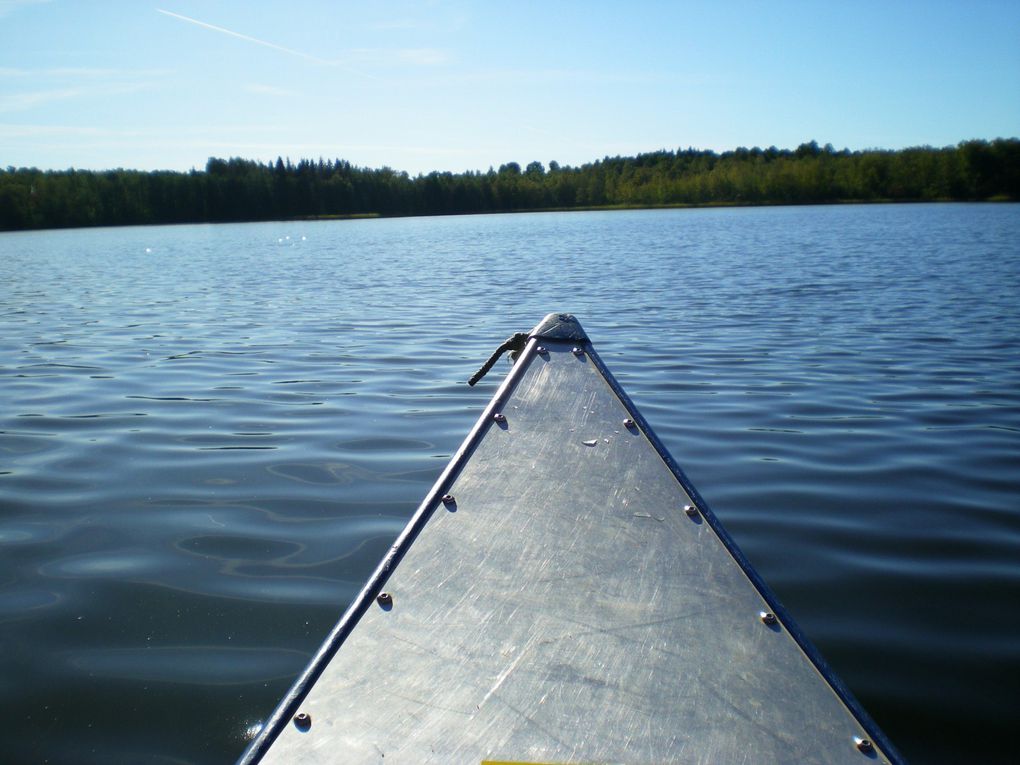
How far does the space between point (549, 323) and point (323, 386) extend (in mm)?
4745

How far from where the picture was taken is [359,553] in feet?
13.6

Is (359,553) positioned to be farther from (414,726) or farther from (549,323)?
(414,726)

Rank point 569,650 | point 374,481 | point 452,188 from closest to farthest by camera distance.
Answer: point 569,650 < point 374,481 < point 452,188

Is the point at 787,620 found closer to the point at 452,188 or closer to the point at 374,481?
the point at 374,481

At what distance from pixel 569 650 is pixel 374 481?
3.42m

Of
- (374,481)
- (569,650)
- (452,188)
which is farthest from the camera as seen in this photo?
(452,188)

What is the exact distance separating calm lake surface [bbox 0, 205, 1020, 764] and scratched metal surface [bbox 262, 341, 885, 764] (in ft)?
3.30

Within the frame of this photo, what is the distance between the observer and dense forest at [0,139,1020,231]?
7881 cm

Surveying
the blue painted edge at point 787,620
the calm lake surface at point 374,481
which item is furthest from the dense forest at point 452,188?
the blue painted edge at point 787,620

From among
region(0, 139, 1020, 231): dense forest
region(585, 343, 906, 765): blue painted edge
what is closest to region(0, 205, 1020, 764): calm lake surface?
region(585, 343, 906, 765): blue painted edge

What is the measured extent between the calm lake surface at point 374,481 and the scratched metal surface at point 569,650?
101 centimetres

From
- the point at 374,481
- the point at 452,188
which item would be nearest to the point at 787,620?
the point at 374,481

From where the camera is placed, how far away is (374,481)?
5223 millimetres

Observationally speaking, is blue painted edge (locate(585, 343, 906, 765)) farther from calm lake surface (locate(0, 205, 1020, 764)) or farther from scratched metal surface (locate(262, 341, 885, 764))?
calm lake surface (locate(0, 205, 1020, 764))
